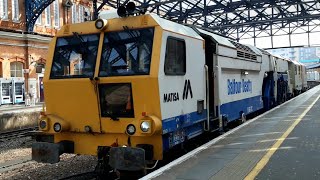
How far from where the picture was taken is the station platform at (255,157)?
649cm

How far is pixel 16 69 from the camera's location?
31844 millimetres

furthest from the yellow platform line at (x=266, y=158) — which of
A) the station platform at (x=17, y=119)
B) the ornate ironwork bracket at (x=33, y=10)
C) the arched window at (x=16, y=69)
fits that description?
the arched window at (x=16, y=69)

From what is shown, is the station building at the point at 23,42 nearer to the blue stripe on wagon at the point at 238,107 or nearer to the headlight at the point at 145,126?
the blue stripe on wagon at the point at 238,107

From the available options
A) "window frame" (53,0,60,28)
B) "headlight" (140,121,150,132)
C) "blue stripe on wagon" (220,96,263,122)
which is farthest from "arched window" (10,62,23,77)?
"headlight" (140,121,150,132)

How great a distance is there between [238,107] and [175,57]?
4.82 metres

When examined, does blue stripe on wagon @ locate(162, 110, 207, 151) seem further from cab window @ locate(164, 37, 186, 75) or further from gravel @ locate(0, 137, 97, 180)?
gravel @ locate(0, 137, 97, 180)

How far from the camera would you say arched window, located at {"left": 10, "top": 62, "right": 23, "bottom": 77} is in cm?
3140

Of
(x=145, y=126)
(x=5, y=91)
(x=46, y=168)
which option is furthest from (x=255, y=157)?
(x=5, y=91)

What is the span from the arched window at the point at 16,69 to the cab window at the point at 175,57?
26392mm

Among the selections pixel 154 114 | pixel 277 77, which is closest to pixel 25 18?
pixel 277 77

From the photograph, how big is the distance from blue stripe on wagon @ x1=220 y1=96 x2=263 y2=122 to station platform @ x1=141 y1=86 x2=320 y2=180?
1.49 feet

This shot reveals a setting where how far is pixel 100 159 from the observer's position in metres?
7.30

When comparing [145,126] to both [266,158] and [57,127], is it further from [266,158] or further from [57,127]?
[266,158]

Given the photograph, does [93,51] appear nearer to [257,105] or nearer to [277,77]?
[257,105]
